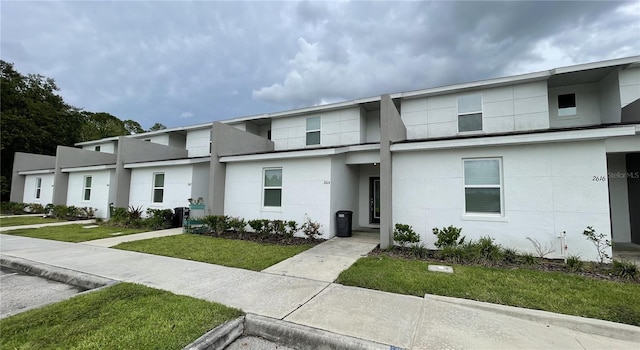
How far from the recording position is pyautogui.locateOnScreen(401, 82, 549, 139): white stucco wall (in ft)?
30.9

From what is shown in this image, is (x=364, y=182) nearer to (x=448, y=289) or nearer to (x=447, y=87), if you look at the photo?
(x=447, y=87)

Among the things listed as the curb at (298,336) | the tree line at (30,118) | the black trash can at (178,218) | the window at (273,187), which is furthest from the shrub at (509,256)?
the tree line at (30,118)

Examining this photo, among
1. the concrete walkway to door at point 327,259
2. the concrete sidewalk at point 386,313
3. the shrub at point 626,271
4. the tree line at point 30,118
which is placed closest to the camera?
the concrete sidewalk at point 386,313

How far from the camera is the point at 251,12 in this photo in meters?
12.5

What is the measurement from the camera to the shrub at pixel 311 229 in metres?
9.02

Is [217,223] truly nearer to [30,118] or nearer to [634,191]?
[634,191]

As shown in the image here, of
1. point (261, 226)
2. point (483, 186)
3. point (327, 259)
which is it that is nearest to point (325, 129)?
point (261, 226)

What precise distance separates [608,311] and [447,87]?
896cm

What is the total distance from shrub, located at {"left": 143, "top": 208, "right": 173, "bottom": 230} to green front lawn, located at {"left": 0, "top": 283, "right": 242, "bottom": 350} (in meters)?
8.51

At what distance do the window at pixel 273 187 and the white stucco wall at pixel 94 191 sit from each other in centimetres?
1159

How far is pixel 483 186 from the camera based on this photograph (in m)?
7.34

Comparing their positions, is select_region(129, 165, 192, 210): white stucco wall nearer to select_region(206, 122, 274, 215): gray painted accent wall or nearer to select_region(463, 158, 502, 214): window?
select_region(206, 122, 274, 215): gray painted accent wall

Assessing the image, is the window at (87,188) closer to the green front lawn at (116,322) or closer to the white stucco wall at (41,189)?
the white stucco wall at (41,189)

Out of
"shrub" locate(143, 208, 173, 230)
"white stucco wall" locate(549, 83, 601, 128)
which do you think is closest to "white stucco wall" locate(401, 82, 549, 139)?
"white stucco wall" locate(549, 83, 601, 128)
